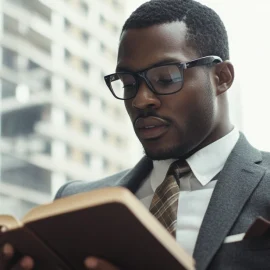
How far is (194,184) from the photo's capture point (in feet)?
3.85

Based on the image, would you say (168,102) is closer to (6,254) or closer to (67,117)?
(6,254)

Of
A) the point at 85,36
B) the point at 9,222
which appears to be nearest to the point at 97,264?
the point at 9,222

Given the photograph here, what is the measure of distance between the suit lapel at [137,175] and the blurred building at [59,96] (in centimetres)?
665

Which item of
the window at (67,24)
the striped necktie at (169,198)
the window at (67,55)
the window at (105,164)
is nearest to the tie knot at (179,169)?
the striped necktie at (169,198)

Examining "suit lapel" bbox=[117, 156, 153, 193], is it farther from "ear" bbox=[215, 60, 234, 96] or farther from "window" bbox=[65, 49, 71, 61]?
"window" bbox=[65, 49, 71, 61]

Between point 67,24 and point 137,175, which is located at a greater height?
point 67,24

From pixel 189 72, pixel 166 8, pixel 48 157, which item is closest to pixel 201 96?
pixel 189 72

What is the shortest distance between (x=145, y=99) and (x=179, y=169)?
0.18m

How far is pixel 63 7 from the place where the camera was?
938cm

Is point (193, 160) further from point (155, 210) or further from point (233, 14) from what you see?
point (233, 14)

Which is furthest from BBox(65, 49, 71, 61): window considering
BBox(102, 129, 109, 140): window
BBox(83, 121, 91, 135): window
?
BBox(102, 129, 109, 140): window

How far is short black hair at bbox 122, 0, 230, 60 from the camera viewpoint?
1.19 metres

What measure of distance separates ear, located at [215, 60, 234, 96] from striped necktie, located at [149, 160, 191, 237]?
0.19 meters

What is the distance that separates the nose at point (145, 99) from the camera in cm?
112
